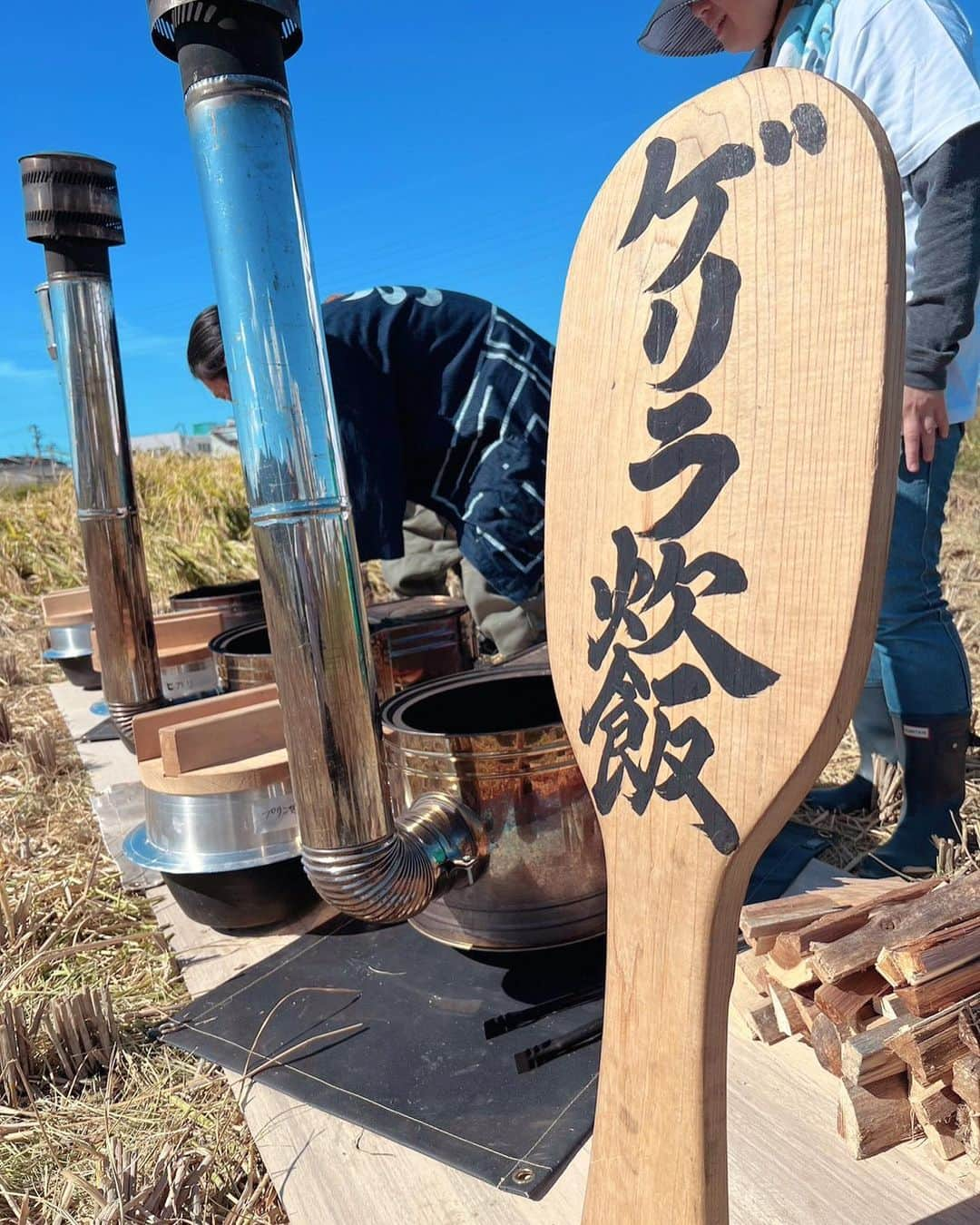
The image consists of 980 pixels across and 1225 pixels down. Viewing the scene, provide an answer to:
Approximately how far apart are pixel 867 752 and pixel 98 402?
7.28 ft

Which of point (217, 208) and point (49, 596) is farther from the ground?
point (217, 208)

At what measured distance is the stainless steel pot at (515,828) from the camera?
5.05 feet

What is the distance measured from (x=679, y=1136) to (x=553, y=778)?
76 cm

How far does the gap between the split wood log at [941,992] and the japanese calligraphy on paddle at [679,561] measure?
2.10 ft

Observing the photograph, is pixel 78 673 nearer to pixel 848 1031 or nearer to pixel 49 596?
pixel 49 596

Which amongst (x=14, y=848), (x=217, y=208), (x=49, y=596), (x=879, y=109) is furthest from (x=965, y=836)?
(x=49, y=596)

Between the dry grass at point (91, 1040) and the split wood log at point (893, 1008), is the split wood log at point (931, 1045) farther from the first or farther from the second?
the dry grass at point (91, 1040)

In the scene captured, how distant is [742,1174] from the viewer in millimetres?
1207

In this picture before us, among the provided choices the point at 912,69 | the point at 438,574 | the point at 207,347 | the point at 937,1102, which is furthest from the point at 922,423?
the point at 438,574

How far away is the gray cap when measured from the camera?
6.35ft

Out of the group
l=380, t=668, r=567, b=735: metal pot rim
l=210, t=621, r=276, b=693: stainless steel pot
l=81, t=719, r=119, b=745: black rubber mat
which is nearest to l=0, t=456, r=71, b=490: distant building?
l=81, t=719, r=119, b=745: black rubber mat

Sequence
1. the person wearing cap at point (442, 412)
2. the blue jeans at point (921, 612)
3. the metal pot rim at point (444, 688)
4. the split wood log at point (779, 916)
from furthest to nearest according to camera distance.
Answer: the person wearing cap at point (442, 412) < the blue jeans at point (921, 612) < the metal pot rim at point (444, 688) < the split wood log at point (779, 916)

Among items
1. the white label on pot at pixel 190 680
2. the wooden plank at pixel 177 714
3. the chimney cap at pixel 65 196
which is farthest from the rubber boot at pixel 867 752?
the chimney cap at pixel 65 196

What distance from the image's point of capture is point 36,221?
7.59ft
